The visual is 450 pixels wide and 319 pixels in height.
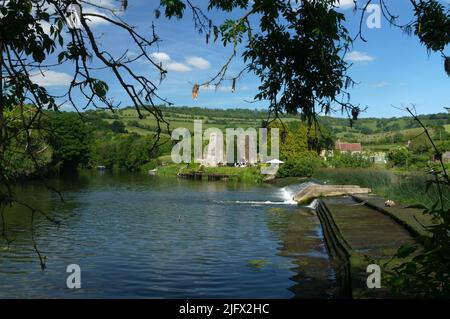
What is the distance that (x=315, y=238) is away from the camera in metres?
20.3

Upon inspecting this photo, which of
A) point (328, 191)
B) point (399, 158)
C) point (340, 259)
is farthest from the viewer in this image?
point (399, 158)

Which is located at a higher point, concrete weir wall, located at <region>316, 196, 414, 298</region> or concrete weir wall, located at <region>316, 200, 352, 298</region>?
concrete weir wall, located at <region>316, 196, 414, 298</region>

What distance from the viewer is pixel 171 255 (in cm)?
1677

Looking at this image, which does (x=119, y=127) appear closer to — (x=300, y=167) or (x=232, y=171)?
(x=232, y=171)

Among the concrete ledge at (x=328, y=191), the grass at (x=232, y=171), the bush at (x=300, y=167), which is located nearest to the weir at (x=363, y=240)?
the concrete ledge at (x=328, y=191)

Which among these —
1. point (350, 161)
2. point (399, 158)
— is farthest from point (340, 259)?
point (399, 158)

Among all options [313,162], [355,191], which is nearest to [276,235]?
[355,191]

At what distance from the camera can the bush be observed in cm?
7075

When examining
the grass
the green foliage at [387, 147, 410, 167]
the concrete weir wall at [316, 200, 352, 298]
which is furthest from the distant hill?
the concrete weir wall at [316, 200, 352, 298]

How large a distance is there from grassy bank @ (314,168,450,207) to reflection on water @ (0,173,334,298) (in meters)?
4.27

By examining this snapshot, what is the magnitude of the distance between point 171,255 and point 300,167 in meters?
56.9

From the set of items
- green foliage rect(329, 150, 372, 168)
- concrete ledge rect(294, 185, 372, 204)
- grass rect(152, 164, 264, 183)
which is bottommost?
grass rect(152, 164, 264, 183)
